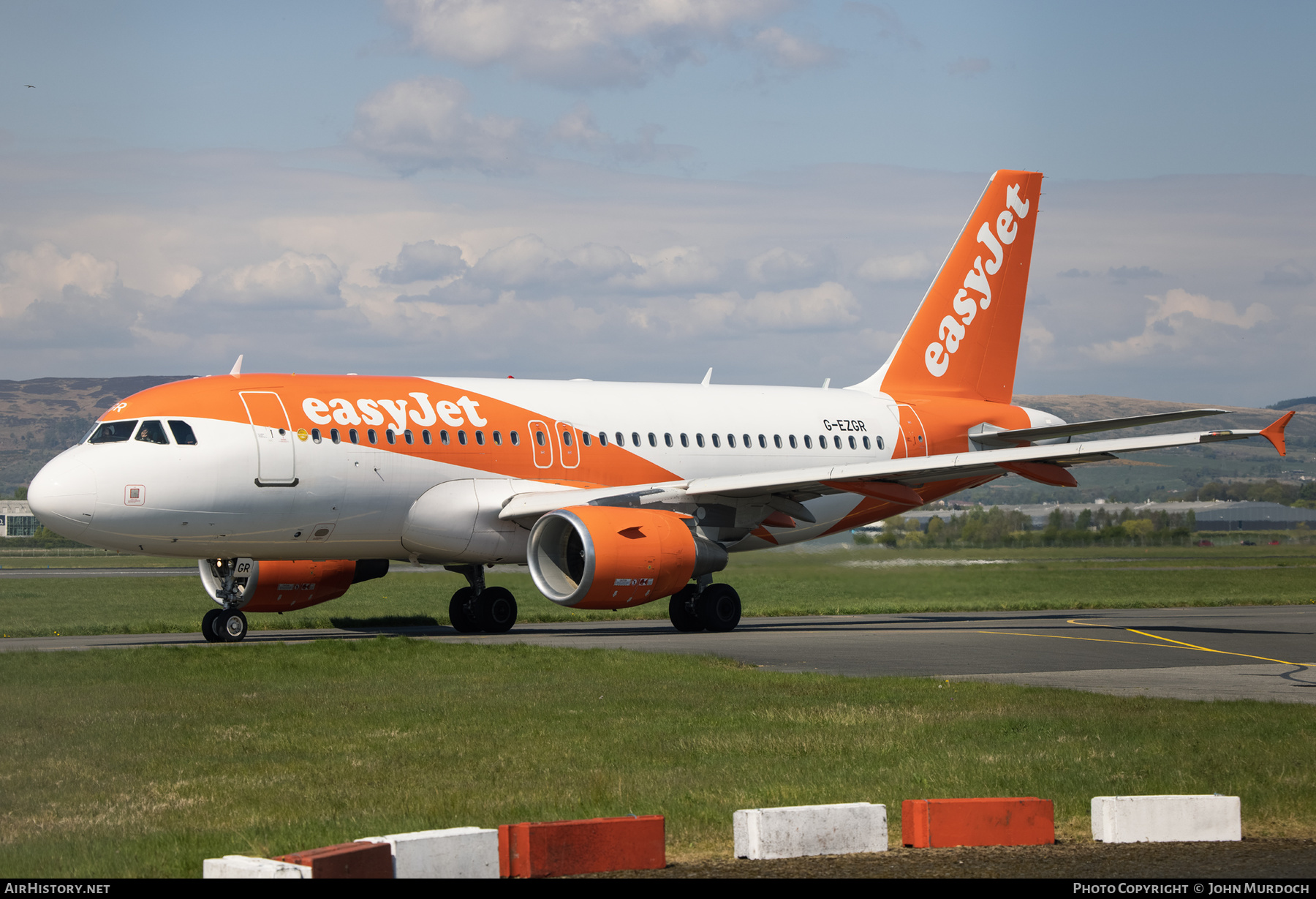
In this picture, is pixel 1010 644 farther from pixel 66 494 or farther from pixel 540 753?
pixel 66 494

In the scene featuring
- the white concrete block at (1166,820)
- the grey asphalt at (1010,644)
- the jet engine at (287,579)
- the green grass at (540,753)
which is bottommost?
the white concrete block at (1166,820)

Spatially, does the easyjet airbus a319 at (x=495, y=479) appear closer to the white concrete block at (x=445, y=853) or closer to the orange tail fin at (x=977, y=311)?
the orange tail fin at (x=977, y=311)

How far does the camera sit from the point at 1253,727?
12148 millimetres

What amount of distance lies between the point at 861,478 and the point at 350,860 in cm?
1850

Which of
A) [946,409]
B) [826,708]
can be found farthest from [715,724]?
[946,409]

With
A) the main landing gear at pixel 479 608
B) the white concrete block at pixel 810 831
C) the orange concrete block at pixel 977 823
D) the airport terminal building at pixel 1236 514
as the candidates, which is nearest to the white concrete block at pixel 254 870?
the white concrete block at pixel 810 831

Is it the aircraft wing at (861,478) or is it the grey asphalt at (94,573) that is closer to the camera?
the aircraft wing at (861,478)

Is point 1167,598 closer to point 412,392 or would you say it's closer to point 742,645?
point 742,645

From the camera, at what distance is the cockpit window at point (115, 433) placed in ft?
72.3

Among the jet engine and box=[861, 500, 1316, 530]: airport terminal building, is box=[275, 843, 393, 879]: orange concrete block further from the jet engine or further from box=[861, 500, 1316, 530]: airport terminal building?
box=[861, 500, 1316, 530]: airport terminal building

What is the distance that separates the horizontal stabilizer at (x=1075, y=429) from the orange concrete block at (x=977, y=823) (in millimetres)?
15321

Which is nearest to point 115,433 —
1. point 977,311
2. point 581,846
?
point 581,846

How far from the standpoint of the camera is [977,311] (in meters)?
32.5

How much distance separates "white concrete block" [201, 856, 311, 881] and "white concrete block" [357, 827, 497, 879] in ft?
1.58
